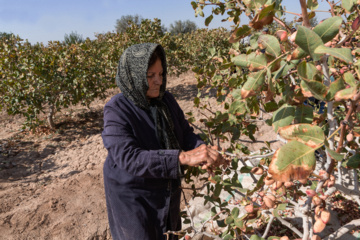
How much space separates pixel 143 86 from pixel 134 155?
1.31ft

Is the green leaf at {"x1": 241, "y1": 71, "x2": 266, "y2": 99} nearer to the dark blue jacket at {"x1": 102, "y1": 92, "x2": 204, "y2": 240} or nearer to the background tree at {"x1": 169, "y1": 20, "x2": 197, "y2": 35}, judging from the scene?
the dark blue jacket at {"x1": 102, "y1": 92, "x2": 204, "y2": 240}

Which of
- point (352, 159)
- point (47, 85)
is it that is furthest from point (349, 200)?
point (47, 85)

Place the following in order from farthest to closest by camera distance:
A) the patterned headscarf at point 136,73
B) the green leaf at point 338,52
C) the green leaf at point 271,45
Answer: the patterned headscarf at point 136,73 → the green leaf at point 271,45 → the green leaf at point 338,52

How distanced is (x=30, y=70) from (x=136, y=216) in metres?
4.67

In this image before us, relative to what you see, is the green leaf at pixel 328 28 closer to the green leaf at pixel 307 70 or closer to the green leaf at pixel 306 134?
the green leaf at pixel 307 70

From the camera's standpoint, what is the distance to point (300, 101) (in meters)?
0.88

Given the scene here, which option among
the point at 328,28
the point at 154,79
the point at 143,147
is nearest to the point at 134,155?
the point at 143,147

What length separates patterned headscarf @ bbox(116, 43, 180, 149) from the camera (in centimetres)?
147

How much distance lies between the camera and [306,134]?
610mm

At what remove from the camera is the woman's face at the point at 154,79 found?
155 cm

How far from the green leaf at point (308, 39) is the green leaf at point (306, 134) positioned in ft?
0.56

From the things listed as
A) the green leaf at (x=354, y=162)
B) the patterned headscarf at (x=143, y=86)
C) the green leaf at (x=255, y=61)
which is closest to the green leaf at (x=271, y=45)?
the green leaf at (x=255, y=61)

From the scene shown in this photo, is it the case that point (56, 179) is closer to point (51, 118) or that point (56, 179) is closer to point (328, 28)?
point (51, 118)

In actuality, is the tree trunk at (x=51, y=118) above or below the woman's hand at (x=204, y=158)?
above
